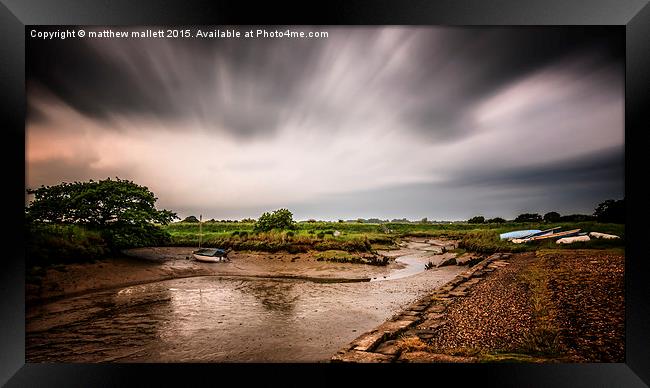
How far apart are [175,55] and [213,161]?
140cm

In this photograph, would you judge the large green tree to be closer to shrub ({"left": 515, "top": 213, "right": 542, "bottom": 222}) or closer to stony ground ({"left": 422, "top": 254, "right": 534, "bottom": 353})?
stony ground ({"left": 422, "top": 254, "right": 534, "bottom": 353})

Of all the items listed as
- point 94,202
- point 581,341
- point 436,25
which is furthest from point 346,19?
point 581,341

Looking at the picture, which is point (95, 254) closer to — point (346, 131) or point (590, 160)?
point (346, 131)

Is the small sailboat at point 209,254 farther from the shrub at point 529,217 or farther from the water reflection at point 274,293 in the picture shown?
the shrub at point 529,217

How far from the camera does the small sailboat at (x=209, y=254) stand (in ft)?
12.6

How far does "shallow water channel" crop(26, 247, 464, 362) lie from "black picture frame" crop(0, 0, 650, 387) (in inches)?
5.7

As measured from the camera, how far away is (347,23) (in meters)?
2.97

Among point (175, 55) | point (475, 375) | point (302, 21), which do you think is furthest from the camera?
point (175, 55)

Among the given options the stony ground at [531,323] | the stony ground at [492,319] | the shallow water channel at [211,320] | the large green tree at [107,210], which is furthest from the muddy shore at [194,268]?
the stony ground at [531,323]

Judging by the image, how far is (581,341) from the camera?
115 inches

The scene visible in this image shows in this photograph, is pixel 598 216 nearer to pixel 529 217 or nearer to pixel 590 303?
pixel 529 217

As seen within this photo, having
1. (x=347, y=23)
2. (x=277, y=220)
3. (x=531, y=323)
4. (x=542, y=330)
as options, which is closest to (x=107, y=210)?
(x=277, y=220)

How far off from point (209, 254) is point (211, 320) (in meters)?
1.02

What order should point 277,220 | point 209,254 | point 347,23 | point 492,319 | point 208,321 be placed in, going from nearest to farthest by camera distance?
point 347,23
point 492,319
point 208,321
point 277,220
point 209,254
